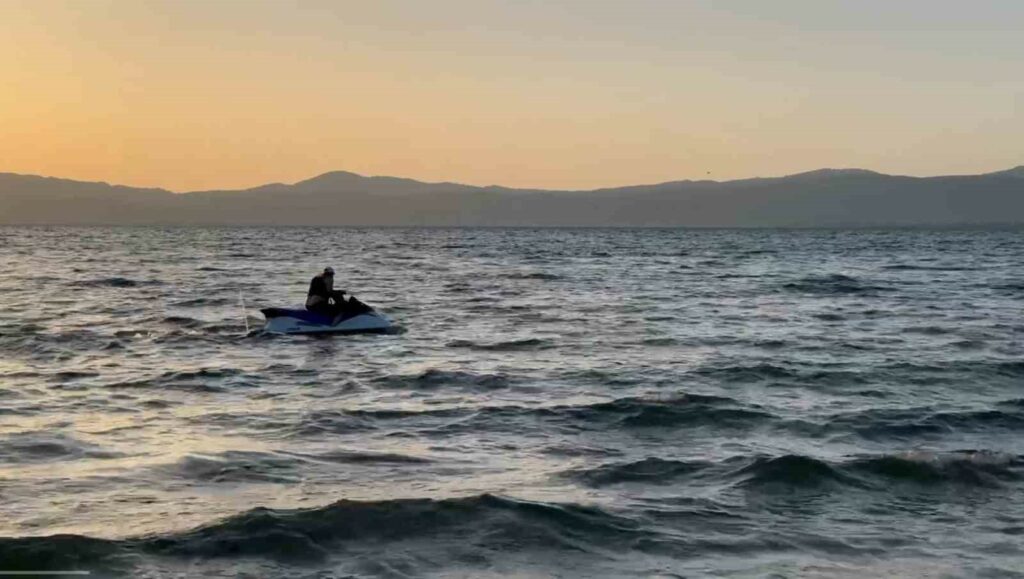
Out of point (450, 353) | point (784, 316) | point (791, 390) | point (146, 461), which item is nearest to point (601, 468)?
point (146, 461)

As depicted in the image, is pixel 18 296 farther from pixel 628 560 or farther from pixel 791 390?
pixel 628 560

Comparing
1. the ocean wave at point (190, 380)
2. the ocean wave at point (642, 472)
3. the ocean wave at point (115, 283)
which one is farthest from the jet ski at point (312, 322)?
the ocean wave at point (115, 283)

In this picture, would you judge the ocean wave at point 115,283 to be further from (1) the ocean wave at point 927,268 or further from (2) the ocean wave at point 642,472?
(1) the ocean wave at point 927,268

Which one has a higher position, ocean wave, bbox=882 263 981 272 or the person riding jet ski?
the person riding jet ski

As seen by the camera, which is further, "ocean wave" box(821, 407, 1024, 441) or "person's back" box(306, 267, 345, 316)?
"person's back" box(306, 267, 345, 316)

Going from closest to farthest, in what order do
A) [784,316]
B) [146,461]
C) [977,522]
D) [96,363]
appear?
[977,522] < [146,461] < [96,363] < [784,316]

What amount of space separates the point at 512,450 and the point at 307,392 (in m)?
5.39

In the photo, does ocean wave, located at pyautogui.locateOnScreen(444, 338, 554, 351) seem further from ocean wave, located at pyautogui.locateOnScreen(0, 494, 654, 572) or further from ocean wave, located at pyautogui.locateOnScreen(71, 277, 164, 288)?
ocean wave, located at pyautogui.locateOnScreen(71, 277, 164, 288)

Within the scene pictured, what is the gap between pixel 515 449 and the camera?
12508mm

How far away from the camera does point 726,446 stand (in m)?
12.7

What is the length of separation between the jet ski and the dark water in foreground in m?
0.64

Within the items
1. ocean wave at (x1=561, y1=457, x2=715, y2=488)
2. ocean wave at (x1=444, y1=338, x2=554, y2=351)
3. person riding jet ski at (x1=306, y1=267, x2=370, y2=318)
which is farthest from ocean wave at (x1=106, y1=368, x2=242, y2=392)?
ocean wave at (x1=561, y1=457, x2=715, y2=488)

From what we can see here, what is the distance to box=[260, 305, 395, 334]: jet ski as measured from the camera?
25.2 metres

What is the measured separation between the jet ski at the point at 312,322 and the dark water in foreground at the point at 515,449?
639 mm
